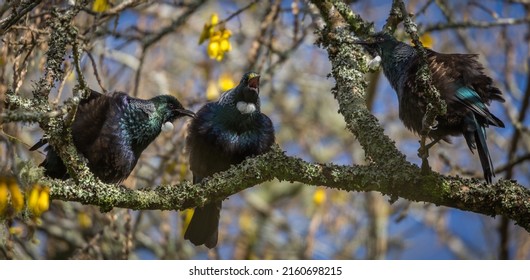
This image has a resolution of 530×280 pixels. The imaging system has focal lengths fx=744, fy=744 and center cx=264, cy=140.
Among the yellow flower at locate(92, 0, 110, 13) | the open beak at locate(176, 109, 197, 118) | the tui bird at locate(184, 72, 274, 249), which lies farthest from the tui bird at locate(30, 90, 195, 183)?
the yellow flower at locate(92, 0, 110, 13)

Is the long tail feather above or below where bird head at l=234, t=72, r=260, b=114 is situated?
below

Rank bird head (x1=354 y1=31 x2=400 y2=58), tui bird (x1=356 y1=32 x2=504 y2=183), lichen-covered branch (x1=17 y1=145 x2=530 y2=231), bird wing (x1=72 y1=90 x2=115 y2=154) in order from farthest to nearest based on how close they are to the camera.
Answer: bird head (x1=354 y1=31 x2=400 y2=58) → bird wing (x1=72 y1=90 x2=115 y2=154) → tui bird (x1=356 y1=32 x2=504 y2=183) → lichen-covered branch (x1=17 y1=145 x2=530 y2=231)

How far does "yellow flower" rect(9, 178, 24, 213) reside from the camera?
8.87 ft

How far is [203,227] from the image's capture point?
4953 mm

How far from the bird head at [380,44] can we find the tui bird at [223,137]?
2.48ft

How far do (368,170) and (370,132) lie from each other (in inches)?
13.2

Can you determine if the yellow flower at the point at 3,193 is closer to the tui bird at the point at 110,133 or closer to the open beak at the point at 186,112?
the tui bird at the point at 110,133

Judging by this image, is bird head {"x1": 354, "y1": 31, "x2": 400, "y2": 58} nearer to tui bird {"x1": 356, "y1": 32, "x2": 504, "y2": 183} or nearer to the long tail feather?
tui bird {"x1": 356, "y1": 32, "x2": 504, "y2": 183}

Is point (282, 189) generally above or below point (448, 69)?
above

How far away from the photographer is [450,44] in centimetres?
928

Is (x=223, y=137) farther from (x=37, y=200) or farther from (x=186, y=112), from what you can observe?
(x=37, y=200)

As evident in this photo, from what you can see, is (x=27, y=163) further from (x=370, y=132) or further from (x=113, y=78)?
(x=113, y=78)

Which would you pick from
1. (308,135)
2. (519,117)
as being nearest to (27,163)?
(519,117)
